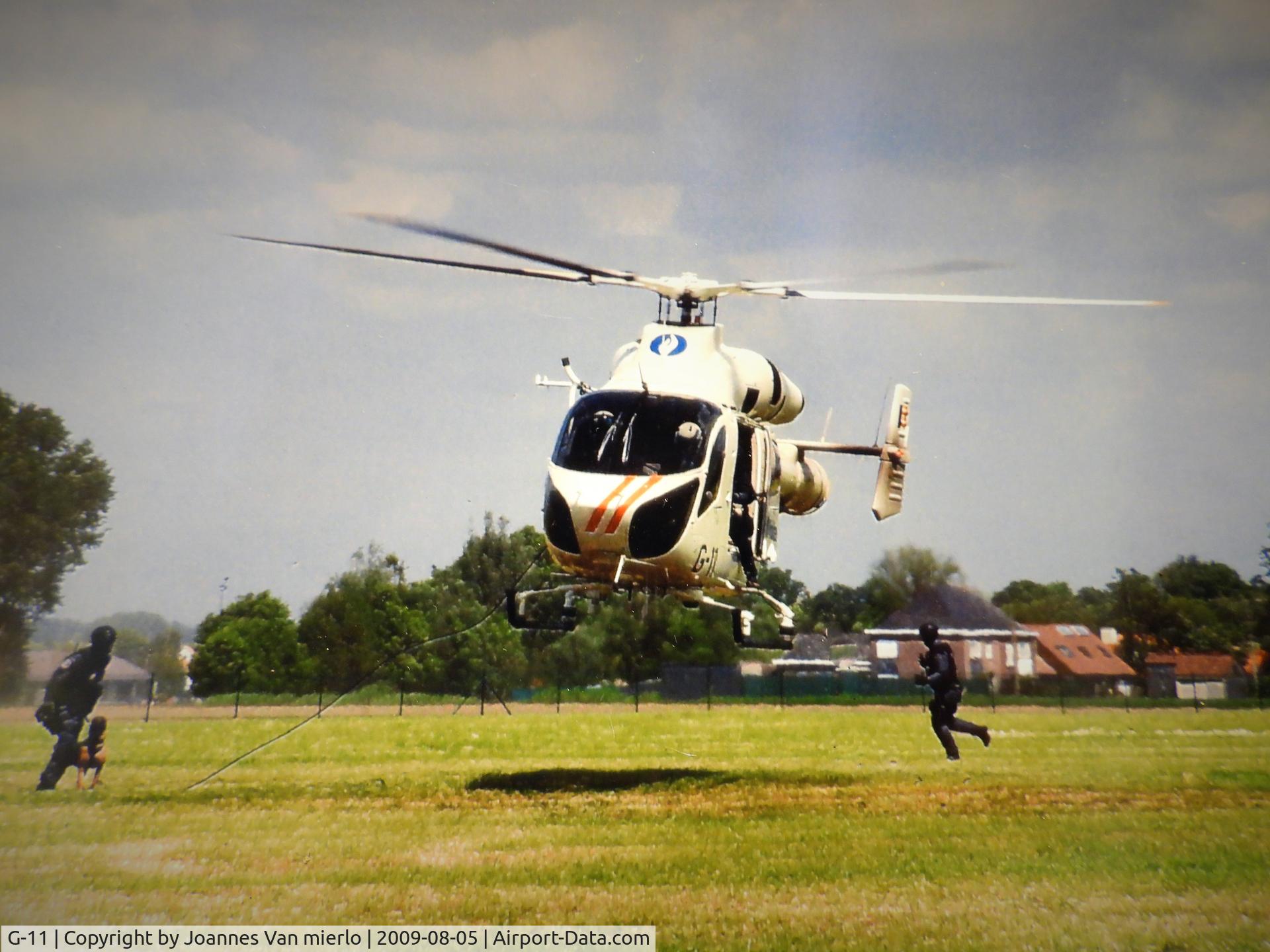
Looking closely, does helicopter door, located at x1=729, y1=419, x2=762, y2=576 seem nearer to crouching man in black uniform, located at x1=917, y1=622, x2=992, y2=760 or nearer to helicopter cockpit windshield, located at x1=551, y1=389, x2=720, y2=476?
helicopter cockpit windshield, located at x1=551, y1=389, x2=720, y2=476

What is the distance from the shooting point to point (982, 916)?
8.78 metres

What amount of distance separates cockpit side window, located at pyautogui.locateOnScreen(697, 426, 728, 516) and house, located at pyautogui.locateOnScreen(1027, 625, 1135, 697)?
10844 millimetres

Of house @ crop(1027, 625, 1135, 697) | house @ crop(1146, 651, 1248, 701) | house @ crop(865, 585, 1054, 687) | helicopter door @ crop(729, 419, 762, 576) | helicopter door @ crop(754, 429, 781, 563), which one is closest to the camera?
helicopter door @ crop(729, 419, 762, 576)

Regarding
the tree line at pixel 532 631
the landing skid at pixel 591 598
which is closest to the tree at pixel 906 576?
the tree line at pixel 532 631

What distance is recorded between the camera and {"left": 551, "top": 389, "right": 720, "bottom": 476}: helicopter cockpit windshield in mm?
12055

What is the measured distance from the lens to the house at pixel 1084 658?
812 inches

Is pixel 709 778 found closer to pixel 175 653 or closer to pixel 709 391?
pixel 709 391

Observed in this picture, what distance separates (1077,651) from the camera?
20.8 m

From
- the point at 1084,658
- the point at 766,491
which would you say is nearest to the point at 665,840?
the point at 766,491

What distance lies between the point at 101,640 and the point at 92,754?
4.31 feet

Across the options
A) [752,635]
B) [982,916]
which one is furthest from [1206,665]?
[982,916]

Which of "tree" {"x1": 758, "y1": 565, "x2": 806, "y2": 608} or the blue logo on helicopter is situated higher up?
the blue logo on helicopter

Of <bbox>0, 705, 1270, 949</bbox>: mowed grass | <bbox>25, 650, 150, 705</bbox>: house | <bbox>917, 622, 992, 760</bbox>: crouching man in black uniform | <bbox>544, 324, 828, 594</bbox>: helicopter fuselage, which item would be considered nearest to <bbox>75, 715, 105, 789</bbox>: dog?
<bbox>0, 705, 1270, 949</bbox>: mowed grass

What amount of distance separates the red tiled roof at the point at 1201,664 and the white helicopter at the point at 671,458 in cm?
944
